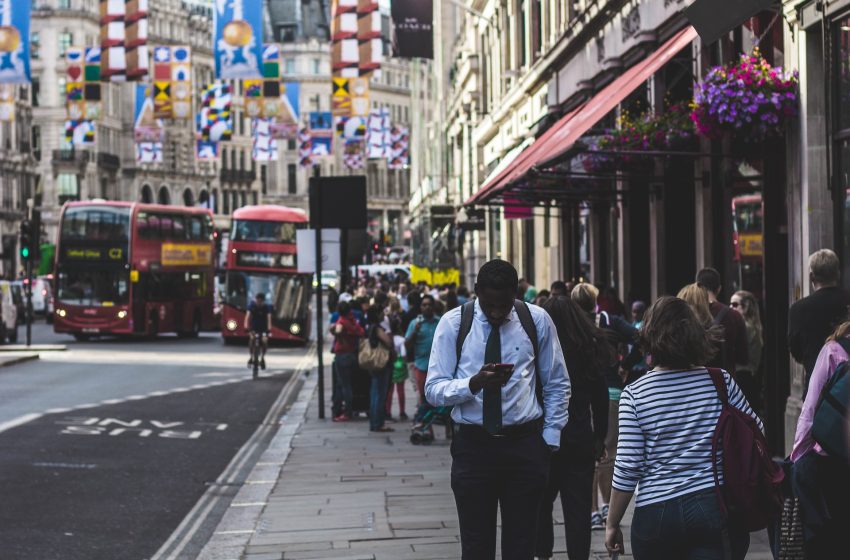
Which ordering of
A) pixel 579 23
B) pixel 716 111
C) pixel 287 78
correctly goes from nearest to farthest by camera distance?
pixel 716 111 < pixel 579 23 < pixel 287 78

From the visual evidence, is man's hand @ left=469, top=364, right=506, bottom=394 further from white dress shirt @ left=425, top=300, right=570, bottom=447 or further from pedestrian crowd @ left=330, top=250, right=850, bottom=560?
white dress shirt @ left=425, top=300, right=570, bottom=447

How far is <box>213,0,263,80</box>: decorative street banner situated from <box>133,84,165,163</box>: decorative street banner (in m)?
19.7

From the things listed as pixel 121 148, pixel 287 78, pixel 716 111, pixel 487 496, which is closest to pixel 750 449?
pixel 487 496

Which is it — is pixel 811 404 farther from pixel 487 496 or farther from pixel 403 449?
pixel 403 449

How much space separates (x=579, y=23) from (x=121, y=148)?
A: 98401 mm

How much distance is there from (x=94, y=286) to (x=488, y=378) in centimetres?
3874

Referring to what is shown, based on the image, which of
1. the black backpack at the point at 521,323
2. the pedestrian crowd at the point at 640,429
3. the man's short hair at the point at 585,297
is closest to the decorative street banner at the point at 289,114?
the man's short hair at the point at 585,297

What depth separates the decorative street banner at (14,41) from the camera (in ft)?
119

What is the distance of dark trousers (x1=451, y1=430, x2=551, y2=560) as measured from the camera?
6637 mm

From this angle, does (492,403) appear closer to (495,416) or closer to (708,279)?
(495,416)

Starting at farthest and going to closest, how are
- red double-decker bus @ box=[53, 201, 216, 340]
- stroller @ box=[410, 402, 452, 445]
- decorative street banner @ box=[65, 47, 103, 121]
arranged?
red double-decker bus @ box=[53, 201, 216, 340], decorative street banner @ box=[65, 47, 103, 121], stroller @ box=[410, 402, 452, 445]

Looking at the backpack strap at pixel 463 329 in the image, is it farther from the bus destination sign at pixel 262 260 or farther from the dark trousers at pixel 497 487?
the bus destination sign at pixel 262 260

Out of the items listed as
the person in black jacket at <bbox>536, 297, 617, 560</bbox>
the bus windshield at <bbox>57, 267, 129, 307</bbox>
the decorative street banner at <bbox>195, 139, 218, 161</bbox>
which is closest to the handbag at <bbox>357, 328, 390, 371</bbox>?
the person in black jacket at <bbox>536, 297, 617, 560</bbox>

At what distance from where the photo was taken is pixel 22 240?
38.0 meters
